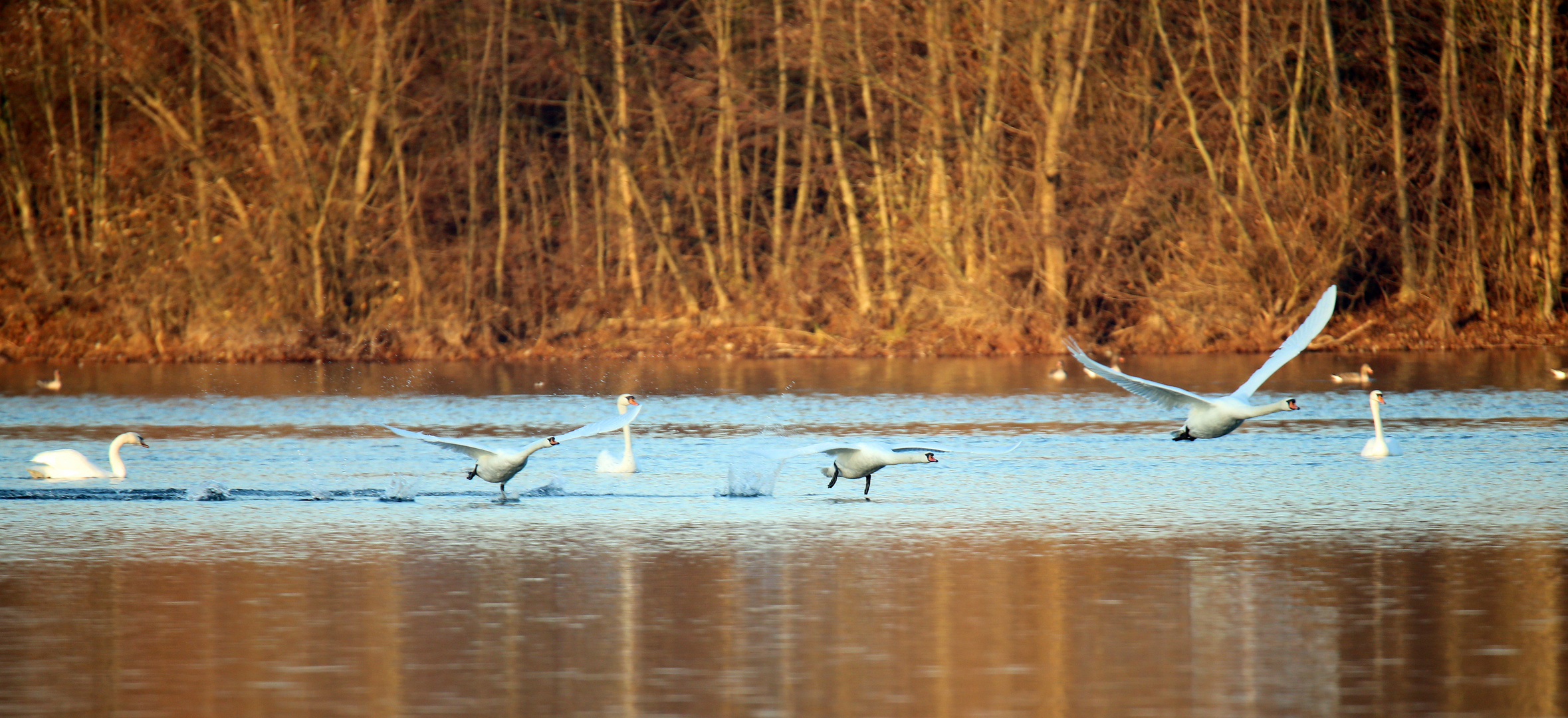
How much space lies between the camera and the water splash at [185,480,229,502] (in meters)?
13.6

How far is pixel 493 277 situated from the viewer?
36062mm

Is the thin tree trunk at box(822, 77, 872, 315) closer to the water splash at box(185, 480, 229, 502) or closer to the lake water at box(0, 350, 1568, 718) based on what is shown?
the lake water at box(0, 350, 1568, 718)

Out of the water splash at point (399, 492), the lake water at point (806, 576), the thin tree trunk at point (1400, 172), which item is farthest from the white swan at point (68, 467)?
the thin tree trunk at point (1400, 172)

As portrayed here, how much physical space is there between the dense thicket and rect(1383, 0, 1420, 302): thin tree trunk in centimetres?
8

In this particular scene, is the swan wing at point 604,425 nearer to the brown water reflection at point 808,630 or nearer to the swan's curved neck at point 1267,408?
the brown water reflection at point 808,630

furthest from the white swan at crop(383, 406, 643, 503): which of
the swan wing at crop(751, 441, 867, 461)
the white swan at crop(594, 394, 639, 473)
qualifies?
the white swan at crop(594, 394, 639, 473)

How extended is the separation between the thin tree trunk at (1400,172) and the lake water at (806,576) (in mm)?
14279

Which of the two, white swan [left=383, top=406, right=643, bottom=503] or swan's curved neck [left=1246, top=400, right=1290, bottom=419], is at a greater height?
swan's curved neck [left=1246, top=400, right=1290, bottom=419]

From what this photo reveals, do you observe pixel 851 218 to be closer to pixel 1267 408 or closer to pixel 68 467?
pixel 68 467

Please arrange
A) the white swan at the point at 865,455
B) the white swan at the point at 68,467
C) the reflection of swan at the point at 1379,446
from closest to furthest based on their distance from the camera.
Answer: the white swan at the point at 865,455
the white swan at the point at 68,467
the reflection of swan at the point at 1379,446

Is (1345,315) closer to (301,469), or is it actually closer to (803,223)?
(803,223)

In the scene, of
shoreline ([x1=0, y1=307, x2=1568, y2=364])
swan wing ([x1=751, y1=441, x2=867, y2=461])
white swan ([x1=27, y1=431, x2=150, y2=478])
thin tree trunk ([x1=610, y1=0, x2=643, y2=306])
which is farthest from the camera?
thin tree trunk ([x1=610, y1=0, x2=643, y2=306])

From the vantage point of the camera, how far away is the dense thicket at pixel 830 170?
3247 cm

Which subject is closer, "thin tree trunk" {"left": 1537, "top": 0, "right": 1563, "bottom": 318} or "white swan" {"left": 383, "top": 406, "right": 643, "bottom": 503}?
"white swan" {"left": 383, "top": 406, "right": 643, "bottom": 503}
